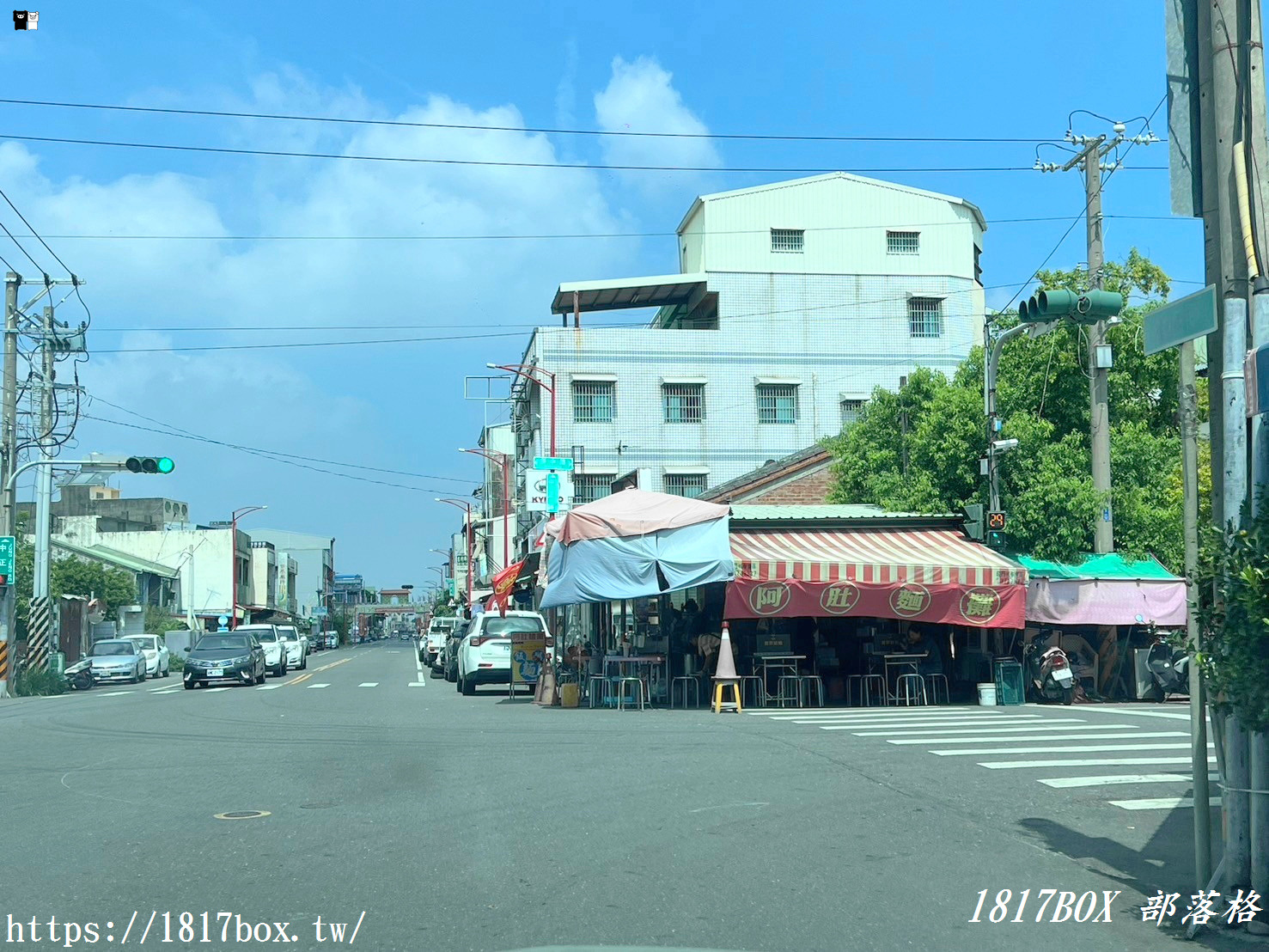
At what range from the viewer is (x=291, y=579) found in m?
133

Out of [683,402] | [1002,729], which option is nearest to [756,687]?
[1002,729]

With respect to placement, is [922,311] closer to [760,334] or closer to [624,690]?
[760,334]

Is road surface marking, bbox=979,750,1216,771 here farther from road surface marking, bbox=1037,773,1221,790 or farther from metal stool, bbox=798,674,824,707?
metal stool, bbox=798,674,824,707

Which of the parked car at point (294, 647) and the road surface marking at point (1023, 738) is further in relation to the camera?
the parked car at point (294, 647)

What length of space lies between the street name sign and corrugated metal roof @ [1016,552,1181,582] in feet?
55.2

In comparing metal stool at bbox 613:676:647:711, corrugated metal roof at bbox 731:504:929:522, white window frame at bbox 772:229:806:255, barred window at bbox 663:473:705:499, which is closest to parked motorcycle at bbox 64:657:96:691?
barred window at bbox 663:473:705:499

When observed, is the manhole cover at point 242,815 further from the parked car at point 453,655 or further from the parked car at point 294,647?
the parked car at point 294,647

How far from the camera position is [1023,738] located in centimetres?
1563

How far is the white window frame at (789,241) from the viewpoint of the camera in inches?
1909

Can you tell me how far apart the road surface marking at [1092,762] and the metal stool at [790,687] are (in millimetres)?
9306

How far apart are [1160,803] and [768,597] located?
11.8 meters

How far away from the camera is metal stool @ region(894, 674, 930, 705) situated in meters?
23.1

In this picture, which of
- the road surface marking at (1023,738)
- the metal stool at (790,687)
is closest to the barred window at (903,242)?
the metal stool at (790,687)

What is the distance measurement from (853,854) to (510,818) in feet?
8.98
